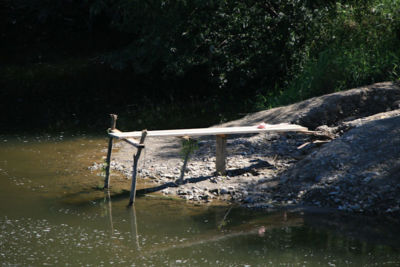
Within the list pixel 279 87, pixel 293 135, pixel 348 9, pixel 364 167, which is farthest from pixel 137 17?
pixel 364 167

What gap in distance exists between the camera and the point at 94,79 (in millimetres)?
18422

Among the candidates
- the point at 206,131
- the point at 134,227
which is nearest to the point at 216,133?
the point at 206,131

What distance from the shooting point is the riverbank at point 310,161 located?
7.76 m

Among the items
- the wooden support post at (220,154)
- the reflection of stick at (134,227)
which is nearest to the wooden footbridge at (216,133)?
the wooden support post at (220,154)

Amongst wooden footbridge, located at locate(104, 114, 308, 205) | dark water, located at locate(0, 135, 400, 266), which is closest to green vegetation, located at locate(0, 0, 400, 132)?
wooden footbridge, located at locate(104, 114, 308, 205)

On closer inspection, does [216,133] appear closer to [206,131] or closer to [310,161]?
[206,131]

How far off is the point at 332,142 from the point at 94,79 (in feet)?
37.0

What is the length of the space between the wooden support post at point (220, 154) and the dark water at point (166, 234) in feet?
3.93

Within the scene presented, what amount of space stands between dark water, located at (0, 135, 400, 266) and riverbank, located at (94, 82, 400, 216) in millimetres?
457

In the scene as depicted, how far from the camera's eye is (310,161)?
848 centimetres

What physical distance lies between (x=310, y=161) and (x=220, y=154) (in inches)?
55.1

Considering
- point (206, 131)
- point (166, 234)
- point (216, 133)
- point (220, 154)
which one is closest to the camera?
point (166, 234)

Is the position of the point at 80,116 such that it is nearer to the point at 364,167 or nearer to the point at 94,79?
the point at 94,79

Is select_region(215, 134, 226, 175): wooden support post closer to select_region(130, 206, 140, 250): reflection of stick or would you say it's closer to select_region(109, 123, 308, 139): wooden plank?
select_region(109, 123, 308, 139): wooden plank
